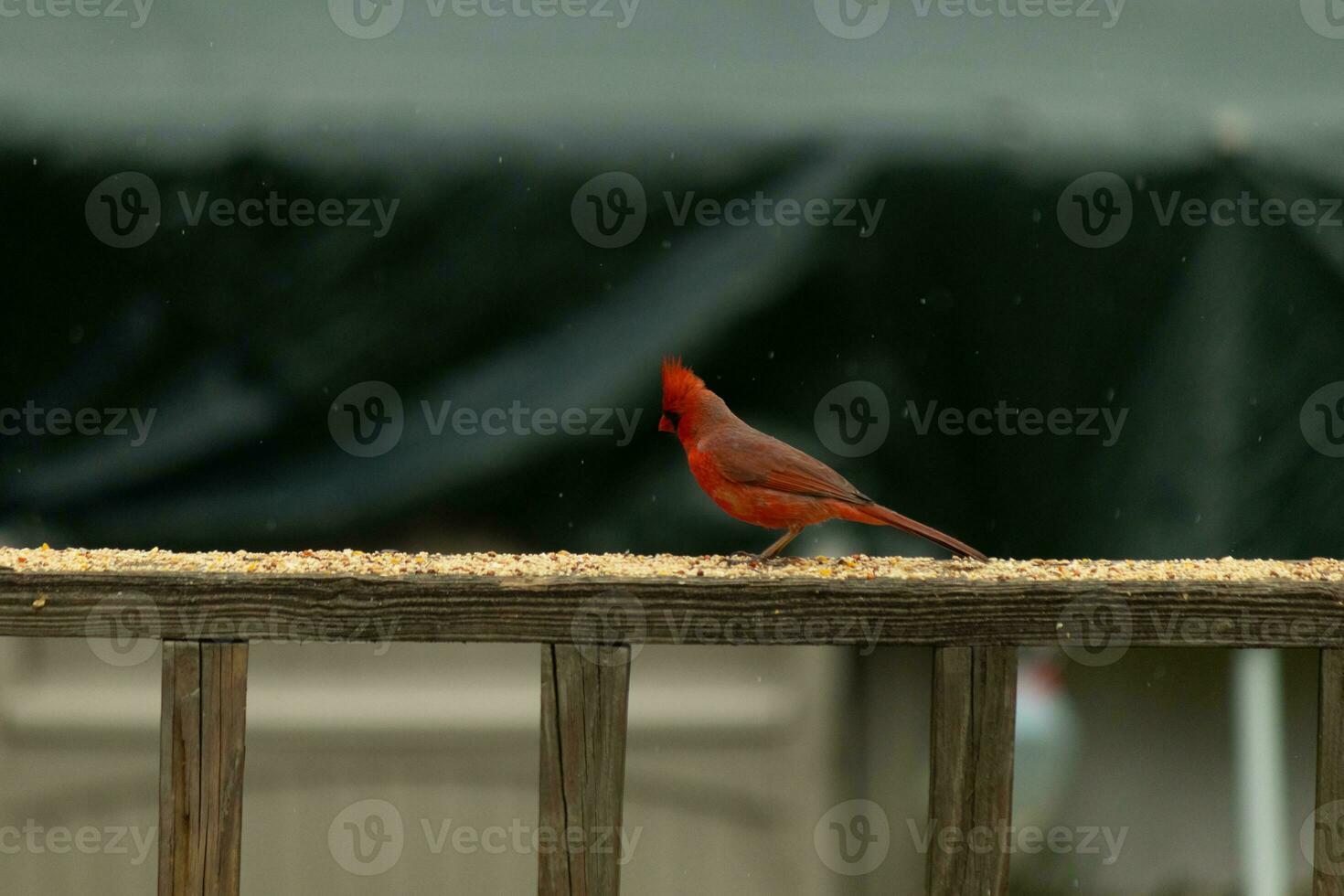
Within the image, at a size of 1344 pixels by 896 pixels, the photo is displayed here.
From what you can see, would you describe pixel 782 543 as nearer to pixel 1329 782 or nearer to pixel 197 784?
pixel 1329 782

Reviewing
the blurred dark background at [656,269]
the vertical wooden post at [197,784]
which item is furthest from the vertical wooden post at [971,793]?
the blurred dark background at [656,269]

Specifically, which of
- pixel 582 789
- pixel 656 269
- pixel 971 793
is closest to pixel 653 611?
pixel 582 789

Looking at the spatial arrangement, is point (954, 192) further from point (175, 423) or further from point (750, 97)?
point (175, 423)

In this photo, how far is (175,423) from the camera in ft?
Result: 10.6

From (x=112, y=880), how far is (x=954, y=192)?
251 cm

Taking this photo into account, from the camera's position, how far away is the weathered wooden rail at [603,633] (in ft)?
6.06

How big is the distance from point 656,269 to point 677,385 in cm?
55

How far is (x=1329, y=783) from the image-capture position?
191cm

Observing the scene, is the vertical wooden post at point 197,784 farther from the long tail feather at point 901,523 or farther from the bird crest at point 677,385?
the long tail feather at point 901,523

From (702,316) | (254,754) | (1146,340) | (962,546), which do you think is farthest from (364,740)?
(1146,340)

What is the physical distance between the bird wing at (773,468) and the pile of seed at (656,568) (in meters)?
0.18

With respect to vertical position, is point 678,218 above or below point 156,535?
above

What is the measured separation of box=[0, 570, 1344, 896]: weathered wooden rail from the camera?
185cm

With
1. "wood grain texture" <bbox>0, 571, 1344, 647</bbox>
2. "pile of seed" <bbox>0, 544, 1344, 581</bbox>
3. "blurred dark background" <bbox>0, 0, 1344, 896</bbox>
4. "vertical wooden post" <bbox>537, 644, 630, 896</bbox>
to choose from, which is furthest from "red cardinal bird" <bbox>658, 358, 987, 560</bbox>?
"vertical wooden post" <bbox>537, 644, 630, 896</bbox>
